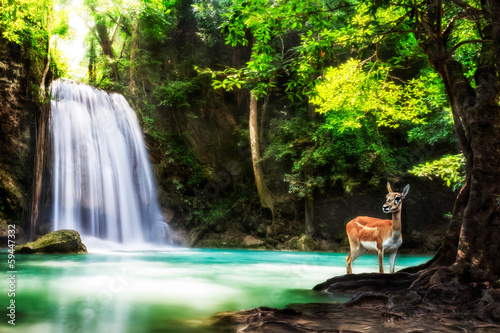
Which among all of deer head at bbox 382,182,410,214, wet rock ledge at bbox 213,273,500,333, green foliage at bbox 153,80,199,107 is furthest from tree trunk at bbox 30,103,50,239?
deer head at bbox 382,182,410,214

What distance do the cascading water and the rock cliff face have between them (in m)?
1.13

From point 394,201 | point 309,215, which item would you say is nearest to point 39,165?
point 309,215

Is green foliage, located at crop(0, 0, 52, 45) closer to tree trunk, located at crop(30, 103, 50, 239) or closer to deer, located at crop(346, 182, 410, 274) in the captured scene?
tree trunk, located at crop(30, 103, 50, 239)

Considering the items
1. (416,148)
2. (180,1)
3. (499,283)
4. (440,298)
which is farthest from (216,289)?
(180,1)

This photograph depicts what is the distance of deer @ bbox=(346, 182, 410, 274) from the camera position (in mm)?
5574

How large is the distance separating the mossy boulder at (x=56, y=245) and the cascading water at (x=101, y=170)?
2.88 meters

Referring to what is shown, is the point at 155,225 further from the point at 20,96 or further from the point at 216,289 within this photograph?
the point at 216,289

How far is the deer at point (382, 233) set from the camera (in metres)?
5.57

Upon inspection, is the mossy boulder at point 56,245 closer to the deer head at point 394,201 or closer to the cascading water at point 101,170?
the cascading water at point 101,170

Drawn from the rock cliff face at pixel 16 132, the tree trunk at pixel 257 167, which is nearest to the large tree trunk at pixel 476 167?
the tree trunk at pixel 257 167

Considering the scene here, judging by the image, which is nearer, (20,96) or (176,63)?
(20,96)

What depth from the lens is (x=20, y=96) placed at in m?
13.3

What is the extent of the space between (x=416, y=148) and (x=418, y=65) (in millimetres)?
3980

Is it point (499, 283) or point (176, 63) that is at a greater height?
point (176, 63)
